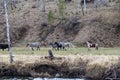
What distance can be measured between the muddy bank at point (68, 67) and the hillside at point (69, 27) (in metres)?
26.9

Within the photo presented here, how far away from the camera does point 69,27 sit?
82.8 m

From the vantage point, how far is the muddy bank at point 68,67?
45250mm

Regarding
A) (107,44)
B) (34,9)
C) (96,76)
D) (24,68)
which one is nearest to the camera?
(96,76)

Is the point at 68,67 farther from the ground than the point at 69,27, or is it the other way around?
the point at 68,67

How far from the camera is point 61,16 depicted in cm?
8544

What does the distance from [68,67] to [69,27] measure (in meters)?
35.3

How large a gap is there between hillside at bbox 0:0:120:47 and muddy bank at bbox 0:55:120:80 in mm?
26916

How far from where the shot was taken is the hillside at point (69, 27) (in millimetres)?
77125

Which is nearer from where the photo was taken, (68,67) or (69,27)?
(68,67)

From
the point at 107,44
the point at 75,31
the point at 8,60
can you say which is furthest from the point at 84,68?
the point at 75,31

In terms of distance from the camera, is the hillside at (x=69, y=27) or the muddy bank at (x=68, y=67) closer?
the muddy bank at (x=68, y=67)

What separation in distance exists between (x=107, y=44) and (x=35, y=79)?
30055 mm

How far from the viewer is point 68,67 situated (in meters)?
47.9

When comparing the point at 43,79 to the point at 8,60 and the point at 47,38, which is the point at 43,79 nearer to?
the point at 8,60
